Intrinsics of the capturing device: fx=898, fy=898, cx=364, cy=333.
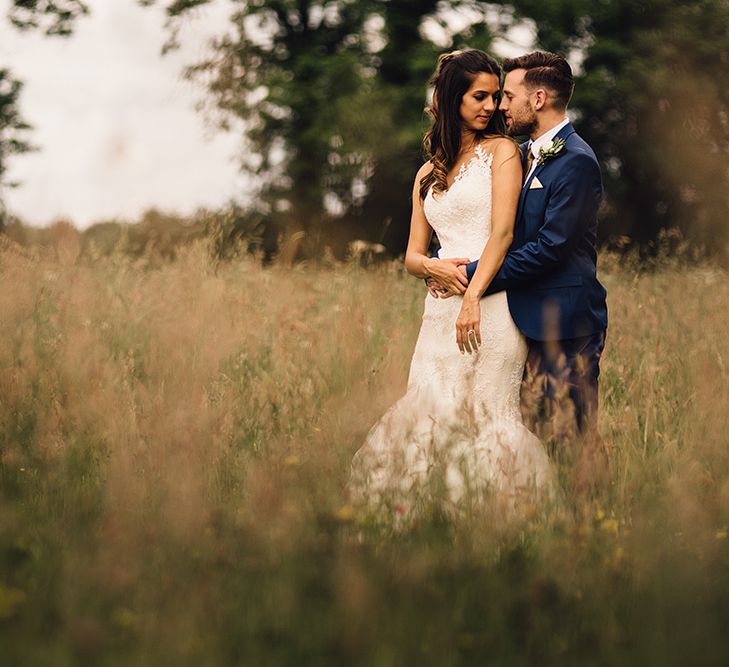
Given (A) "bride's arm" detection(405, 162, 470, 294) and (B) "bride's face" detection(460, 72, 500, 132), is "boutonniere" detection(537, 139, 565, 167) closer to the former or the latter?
(B) "bride's face" detection(460, 72, 500, 132)

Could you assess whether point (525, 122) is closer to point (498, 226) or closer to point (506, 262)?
point (498, 226)

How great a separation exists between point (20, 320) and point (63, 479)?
2369 mm

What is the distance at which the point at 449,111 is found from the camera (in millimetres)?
3852

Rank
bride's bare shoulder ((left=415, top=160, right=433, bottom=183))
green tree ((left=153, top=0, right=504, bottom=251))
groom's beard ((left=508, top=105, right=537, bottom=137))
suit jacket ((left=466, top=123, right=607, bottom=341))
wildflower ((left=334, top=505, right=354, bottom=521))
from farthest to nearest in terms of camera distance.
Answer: green tree ((left=153, top=0, right=504, bottom=251)) < bride's bare shoulder ((left=415, top=160, right=433, bottom=183)) < groom's beard ((left=508, top=105, right=537, bottom=137)) < suit jacket ((left=466, top=123, right=607, bottom=341)) < wildflower ((left=334, top=505, right=354, bottom=521))

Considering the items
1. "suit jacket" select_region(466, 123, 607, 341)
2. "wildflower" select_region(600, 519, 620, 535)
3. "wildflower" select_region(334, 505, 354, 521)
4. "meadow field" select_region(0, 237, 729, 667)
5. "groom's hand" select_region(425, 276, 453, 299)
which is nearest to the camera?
"meadow field" select_region(0, 237, 729, 667)

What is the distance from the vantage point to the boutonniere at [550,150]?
3656mm

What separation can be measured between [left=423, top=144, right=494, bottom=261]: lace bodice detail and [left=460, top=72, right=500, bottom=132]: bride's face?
109 millimetres

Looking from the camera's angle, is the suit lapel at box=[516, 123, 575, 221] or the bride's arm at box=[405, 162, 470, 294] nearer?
the suit lapel at box=[516, 123, 575, 221]

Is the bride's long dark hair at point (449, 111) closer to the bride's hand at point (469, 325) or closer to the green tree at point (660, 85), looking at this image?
the bride's hand at point (469, 325)

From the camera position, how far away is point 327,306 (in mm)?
6555

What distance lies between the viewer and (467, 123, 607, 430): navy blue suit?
3.61 m

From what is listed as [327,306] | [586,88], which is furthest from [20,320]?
[586,88]

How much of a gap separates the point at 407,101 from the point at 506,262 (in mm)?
14654

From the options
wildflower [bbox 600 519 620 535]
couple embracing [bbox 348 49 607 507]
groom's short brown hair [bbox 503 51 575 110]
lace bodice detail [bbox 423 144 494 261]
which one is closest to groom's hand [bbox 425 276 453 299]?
couple embracing [bbox 348 49 607 507]
